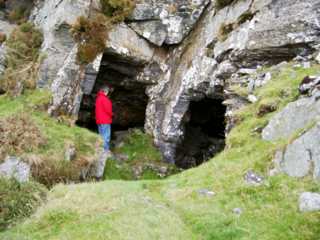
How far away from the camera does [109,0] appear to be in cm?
1925

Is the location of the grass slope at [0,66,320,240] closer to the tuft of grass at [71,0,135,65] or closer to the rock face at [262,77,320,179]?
the rock face at [262,77,320,179]

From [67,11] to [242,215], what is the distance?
13631mm

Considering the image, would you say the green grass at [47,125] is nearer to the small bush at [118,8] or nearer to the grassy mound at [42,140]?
the grassy mound at [42,140]

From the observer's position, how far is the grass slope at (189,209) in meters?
7.73

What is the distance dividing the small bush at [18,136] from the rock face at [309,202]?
9.16 m

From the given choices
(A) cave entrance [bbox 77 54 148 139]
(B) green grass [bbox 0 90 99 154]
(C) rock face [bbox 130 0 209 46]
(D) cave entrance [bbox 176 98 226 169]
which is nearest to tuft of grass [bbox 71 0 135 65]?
(C) rock face [bbox 130 0 209 46]

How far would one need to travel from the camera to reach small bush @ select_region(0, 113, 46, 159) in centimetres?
1375

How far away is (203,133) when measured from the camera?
23.1m

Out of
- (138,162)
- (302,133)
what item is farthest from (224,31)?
(302,133)

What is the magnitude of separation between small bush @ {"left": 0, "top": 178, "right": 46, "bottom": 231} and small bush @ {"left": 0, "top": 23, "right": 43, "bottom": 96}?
8367 mm

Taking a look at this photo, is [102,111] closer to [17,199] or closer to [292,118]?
[17,199]

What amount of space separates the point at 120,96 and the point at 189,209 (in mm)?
14375

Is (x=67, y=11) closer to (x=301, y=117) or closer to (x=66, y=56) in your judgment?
(x=66, y=56)

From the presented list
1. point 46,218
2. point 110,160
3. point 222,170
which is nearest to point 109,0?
point 110,160
